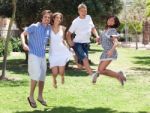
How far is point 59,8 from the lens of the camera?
2198cm

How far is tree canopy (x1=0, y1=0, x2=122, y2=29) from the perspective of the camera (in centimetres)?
2192

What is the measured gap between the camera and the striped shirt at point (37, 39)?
31.9 feet

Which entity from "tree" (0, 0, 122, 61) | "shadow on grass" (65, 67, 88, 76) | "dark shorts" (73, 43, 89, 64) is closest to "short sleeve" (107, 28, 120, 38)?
"dark shorts" (73, 43, 89, 64)

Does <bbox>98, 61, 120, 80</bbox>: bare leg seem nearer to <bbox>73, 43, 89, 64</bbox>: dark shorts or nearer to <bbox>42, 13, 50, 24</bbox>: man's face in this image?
<bbox>73, 43, 89, 64</bbox>: dark shorts

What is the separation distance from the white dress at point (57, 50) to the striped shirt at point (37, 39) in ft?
0.78

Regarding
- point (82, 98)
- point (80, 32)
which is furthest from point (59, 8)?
point (80, 32)

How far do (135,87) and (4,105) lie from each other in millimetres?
5205

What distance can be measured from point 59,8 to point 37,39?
12.4 metres

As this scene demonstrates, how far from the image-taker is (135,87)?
14719 millimetres

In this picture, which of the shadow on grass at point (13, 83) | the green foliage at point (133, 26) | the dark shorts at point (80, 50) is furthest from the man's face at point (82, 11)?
the green foliage at point (133, 26)

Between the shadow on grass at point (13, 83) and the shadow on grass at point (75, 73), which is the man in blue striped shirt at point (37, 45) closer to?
the shadow on grass at point (13, 83)

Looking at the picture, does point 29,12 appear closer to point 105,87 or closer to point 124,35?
point 105,87

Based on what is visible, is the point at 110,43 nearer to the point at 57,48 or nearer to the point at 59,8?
the point at 57,48

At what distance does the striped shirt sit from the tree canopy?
12.1m
